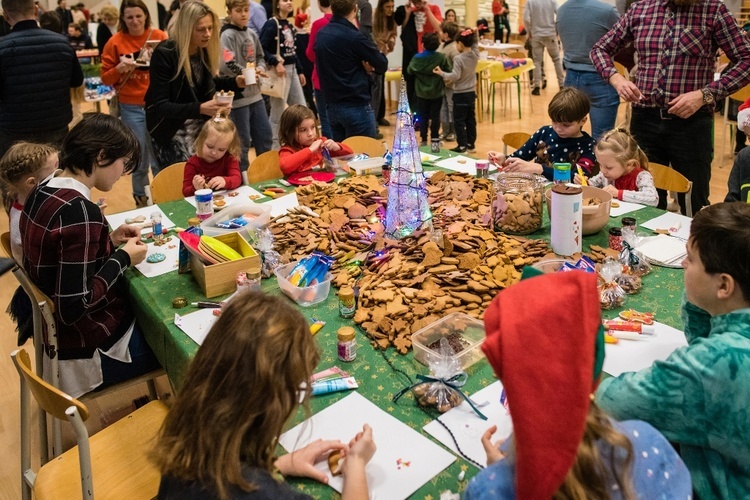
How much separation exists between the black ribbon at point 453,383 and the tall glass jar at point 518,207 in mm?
954

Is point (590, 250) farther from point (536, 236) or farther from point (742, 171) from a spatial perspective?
point (742, 171)

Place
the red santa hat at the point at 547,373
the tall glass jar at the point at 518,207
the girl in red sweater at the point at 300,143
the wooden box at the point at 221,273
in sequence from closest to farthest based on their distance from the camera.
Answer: the red santa hat at the point at 547,373 → the wooden box at the point at 221,273 → the tall glass jar at the point at 518,207 → the girl in red sweater at the point at 300,143

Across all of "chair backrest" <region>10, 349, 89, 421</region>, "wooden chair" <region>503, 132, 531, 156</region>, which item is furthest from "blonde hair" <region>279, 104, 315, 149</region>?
"chair backrest" <region>10, 349, 89, 421</region>

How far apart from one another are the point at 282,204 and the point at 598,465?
218 centimetres

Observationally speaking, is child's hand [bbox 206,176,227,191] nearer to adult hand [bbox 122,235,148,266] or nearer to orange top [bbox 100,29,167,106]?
adult hand [bbox 122,235,148,266]

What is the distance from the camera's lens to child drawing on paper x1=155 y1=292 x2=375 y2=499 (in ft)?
3.75

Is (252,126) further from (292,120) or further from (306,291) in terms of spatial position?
(306,291)

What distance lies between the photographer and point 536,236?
2.45m

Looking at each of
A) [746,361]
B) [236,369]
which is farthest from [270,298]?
[746,361]

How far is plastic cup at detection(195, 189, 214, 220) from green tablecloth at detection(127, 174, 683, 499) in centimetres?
53

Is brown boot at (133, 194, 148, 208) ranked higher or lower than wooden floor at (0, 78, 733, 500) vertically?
higher

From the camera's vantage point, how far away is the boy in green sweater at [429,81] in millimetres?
6324

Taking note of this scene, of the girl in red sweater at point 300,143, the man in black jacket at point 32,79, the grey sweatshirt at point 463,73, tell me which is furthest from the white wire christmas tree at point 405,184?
the grey sweatshirt at point 463,73

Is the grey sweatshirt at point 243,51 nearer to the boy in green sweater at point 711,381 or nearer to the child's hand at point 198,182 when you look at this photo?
the child's hand at point 198,182
